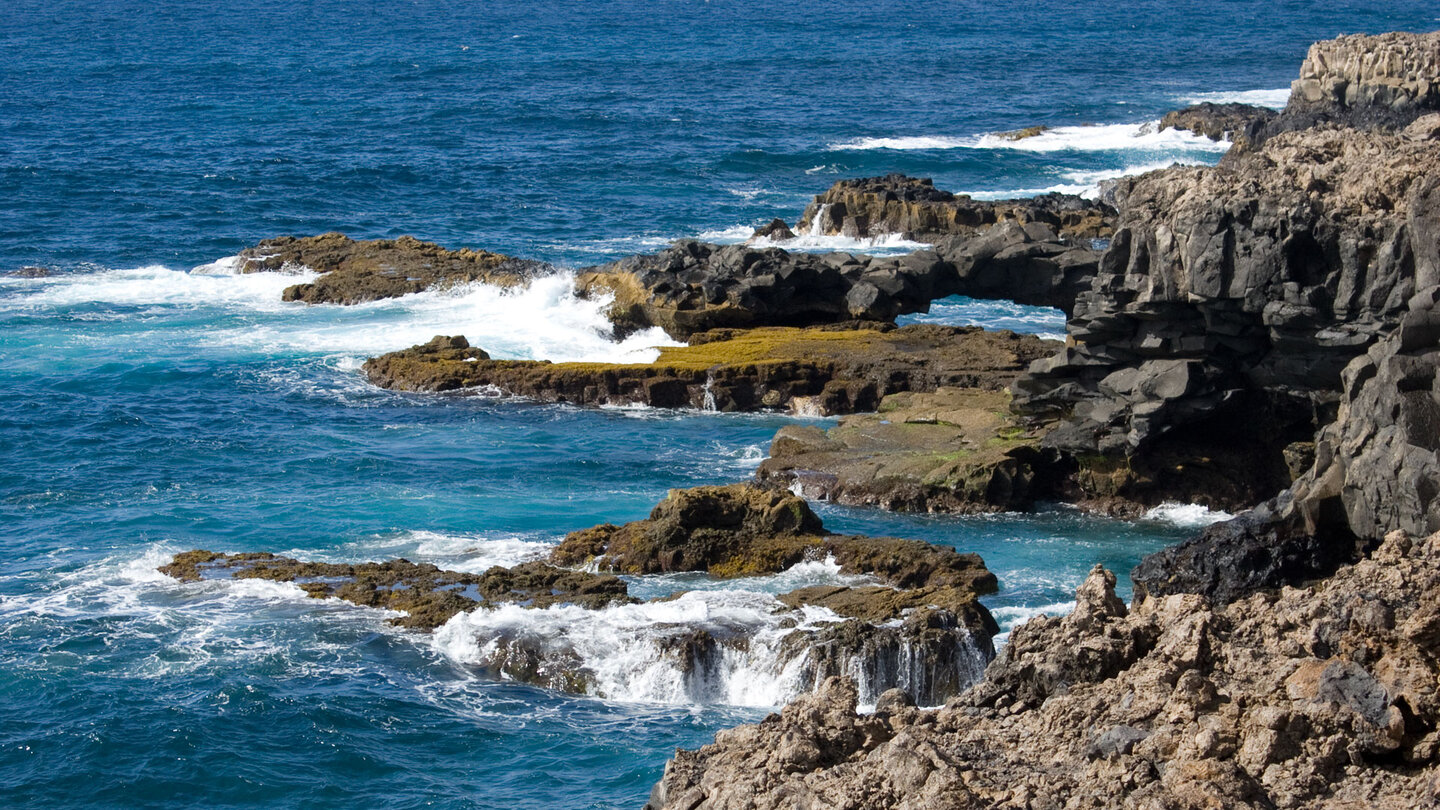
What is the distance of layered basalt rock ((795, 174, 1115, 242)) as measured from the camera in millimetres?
→ 61312

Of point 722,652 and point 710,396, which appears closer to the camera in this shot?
point 722,652

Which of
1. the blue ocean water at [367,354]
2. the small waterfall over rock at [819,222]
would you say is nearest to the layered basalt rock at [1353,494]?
the blue ocean water at [367,354]

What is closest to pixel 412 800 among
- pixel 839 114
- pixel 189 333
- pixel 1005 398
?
pixel 1005 398

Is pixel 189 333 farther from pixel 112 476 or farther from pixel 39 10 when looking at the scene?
pixel 39 10

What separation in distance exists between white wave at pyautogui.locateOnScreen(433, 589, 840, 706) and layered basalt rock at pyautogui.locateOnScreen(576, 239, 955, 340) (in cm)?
1943

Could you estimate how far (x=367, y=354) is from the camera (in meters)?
48.7

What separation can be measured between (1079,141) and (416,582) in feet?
222

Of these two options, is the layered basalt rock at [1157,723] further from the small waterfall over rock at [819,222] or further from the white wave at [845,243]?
the small waterfall over rock at [819,222]

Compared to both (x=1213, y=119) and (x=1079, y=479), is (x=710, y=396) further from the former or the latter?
(x=1213, y=119)

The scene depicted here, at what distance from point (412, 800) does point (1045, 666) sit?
1057 centimetres

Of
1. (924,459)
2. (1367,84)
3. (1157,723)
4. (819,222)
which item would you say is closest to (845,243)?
(819,222)

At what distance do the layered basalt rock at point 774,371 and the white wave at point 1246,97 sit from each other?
62635 mm

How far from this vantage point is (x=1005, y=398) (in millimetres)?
38031

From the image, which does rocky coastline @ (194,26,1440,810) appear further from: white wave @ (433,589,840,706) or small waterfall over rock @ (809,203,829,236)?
small waterfall over rock @ (809,203,829,236)
